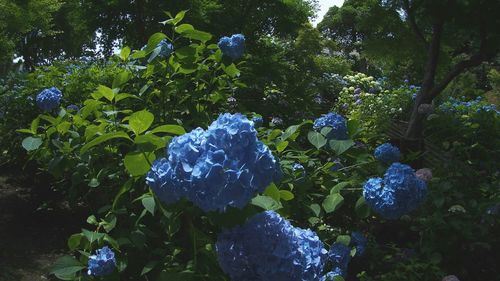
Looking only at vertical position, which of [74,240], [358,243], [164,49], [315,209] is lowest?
[358,243]

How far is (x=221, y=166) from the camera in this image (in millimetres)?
1042

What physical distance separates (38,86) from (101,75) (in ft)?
A: 1.96

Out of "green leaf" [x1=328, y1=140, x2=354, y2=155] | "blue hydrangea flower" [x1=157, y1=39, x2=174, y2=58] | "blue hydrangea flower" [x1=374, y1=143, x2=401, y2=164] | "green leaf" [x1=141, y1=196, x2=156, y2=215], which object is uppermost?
"blue hydrangea flower" [x1=157, y1=39, x2=174, y2=58]

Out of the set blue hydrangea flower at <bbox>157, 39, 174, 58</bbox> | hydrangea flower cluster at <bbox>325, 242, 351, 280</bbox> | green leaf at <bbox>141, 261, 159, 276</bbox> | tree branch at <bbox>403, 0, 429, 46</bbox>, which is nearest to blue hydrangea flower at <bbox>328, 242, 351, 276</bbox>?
hydrangea flower cluster at <bbox>325, 242, 351, 280</bbox>

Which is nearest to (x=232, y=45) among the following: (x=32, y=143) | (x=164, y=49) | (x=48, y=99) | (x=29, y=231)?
(x=164, y=49)

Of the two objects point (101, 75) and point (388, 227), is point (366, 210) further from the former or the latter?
point (101, 75)

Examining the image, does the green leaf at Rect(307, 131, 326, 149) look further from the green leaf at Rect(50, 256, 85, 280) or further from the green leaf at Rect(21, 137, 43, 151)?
the green leaf at Rect(21, 137, 43, 151)

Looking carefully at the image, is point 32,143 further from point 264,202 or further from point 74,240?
point 264,202

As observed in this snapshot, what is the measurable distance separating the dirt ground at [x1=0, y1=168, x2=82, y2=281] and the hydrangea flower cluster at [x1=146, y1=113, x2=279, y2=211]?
2177 mm

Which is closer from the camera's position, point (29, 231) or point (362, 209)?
point (362, 209)

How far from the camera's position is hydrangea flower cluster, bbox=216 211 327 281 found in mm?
1135

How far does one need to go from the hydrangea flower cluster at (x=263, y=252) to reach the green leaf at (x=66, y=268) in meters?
0.78

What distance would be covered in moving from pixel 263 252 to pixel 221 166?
9.6 inches

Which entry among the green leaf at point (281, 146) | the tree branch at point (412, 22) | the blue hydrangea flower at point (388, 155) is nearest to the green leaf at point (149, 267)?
the green leaf at point (281, 146)
